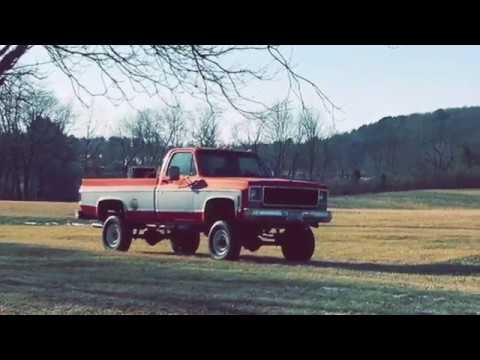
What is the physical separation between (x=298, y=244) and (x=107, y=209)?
4.69 meters

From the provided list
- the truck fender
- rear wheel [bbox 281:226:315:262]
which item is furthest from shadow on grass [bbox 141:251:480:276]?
the truck fender

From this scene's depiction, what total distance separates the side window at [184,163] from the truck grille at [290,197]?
1.90m

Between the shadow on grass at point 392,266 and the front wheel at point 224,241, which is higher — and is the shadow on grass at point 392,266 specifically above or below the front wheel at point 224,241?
below

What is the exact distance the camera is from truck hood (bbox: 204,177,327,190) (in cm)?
1666

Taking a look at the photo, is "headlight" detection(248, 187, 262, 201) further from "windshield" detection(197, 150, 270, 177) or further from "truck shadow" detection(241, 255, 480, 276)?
"windshield" detection(197, 150, 270, 177)

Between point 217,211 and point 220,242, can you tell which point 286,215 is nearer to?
point 220,242

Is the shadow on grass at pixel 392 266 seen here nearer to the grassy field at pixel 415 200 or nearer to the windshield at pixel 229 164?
the windshield at pixel 229 164

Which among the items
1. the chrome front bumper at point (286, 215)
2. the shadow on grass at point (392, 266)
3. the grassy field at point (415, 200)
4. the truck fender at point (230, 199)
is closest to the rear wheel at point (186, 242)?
the shadow on grass at point (392, 266)

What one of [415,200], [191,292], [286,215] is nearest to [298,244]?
[286,215]

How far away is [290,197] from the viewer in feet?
55.7

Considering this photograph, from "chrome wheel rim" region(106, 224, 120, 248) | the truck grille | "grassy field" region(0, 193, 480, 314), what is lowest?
"grassy field" region(0, 193, 480, 314)

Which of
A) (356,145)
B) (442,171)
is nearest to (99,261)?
(356,145)

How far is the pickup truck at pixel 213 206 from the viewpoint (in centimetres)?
1683
